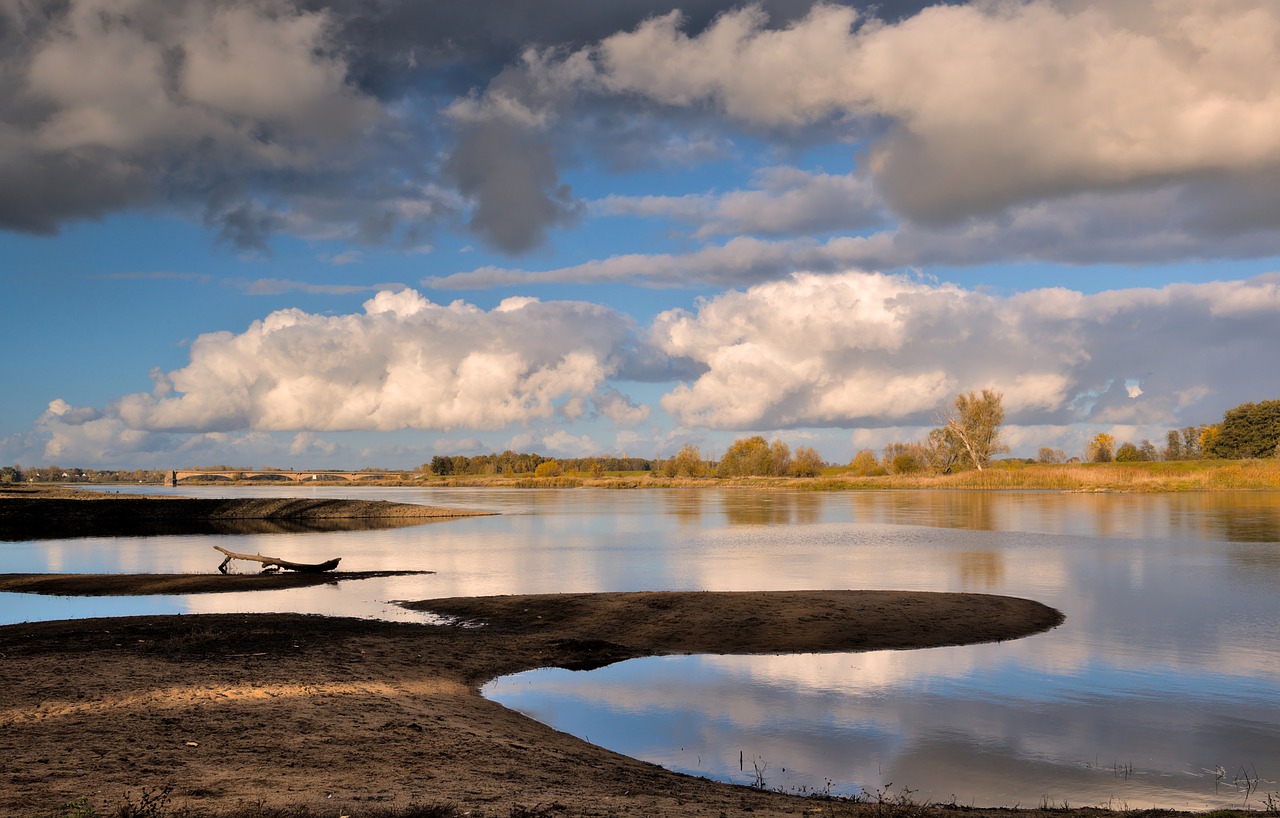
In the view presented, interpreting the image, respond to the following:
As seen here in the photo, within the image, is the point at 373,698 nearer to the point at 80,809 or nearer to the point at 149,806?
the point at 149,806

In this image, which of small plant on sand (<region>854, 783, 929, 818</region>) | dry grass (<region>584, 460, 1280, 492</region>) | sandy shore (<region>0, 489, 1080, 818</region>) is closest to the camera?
small plant on sand (<region>854, 783, 929, 818</region>)

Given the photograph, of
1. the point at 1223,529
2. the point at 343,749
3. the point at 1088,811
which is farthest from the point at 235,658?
the point at 1223,529

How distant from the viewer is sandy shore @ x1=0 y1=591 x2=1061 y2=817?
912 centimetres

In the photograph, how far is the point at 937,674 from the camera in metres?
17.0

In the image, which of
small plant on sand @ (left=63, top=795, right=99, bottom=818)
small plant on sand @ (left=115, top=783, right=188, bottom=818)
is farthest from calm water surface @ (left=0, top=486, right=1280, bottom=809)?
small plant on sand @ (left=63, top=795, right=99, bottom=818)

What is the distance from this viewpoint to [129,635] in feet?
61.0

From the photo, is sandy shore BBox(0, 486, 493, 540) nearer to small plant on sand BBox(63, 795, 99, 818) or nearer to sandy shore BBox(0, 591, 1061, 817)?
sandy shore BBox(0, 591, 1061, 817)

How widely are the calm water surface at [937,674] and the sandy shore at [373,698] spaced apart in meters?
1.17

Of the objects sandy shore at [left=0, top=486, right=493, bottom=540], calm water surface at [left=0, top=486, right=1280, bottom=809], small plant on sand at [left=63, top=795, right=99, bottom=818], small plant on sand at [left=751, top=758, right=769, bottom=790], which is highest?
small plant on sand at [left=63, top=795, right=99, bottom=818]

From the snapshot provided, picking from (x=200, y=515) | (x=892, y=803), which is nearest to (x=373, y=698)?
(x=892, y=803)

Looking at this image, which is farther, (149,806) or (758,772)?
(758,772)

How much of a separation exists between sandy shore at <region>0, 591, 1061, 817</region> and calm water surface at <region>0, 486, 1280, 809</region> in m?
1.17

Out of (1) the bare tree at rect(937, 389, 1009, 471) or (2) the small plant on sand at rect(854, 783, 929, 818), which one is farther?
(1) the bare tree at rect(937, 389, 1009, 471)

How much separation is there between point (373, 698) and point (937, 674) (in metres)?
10.1
